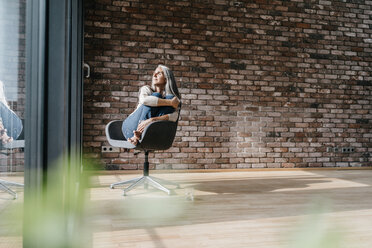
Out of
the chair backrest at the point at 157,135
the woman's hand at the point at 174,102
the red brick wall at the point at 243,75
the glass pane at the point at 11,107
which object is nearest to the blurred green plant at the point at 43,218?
the glass pane at the point at 11,107

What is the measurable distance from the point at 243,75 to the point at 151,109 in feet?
7.03

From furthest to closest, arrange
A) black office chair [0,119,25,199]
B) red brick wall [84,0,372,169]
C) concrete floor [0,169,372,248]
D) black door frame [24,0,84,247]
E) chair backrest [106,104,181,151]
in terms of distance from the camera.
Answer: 1. red brick wall [84,0,372,169]
2. chair backrest [106,104,181,151]
3. concrete floor [0,169,372,248]
4. black door frame [24,0,84,247]
5. black office chair [0,119,25,199]

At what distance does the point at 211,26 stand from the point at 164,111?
211 cm

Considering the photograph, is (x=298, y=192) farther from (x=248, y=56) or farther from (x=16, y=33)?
(x=16, y=33)

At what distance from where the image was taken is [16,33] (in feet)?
2.82

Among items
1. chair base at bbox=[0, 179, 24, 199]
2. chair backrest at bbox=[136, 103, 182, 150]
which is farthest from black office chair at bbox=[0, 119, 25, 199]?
chair backrest at bbox=[136, 103, 182, 150]

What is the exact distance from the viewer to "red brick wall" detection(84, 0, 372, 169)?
4340 mm

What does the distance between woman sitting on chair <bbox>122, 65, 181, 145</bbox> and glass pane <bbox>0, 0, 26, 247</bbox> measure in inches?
77.1

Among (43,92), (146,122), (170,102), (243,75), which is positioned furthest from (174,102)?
(243,75)

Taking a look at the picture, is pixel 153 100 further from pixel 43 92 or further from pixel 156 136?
pixel 43 92

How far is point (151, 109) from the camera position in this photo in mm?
2984

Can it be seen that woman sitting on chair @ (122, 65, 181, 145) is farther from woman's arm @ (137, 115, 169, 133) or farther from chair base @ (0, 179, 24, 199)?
chair base @ (0, 179, 24, 199)

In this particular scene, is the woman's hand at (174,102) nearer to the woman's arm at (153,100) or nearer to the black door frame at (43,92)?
the woman's arm at (153,100)

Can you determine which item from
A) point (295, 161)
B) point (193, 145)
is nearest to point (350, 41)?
point (295, 161)
